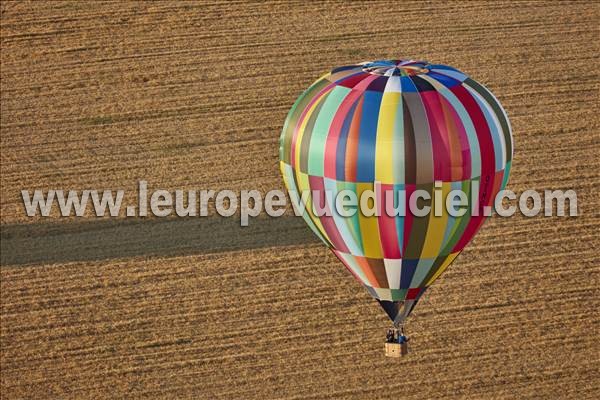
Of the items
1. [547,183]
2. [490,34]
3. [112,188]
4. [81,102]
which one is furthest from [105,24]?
[547,183]

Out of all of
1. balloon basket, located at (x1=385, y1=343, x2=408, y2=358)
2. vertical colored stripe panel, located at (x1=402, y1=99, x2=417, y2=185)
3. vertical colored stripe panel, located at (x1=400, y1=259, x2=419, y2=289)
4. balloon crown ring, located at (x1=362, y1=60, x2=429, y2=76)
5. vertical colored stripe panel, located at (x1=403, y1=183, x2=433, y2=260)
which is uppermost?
balloon crown ring, located at (x1=362, y1=60, x2=429, y2=76)

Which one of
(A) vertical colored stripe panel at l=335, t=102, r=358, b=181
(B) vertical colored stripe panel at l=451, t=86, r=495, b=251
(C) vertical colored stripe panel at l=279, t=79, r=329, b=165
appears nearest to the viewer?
(A) vertical colored stripe panel at l=335, t=102, r=358, b=181

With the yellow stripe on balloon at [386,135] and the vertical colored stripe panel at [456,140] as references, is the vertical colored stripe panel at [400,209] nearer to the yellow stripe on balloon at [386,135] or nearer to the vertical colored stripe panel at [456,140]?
the yellow stripe on balloon at [386,135]

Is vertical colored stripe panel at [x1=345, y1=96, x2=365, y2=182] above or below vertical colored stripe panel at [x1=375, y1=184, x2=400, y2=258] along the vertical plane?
above

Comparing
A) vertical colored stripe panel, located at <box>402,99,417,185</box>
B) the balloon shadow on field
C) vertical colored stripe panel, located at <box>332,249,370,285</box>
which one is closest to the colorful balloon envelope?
vertical colored stripe panel, located at <box>402,99,417,185</box>

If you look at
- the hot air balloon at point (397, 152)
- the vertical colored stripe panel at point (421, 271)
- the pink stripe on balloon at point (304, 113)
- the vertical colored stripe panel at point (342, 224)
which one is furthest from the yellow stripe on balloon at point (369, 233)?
the pink stripe on balloon at point (304, 113)

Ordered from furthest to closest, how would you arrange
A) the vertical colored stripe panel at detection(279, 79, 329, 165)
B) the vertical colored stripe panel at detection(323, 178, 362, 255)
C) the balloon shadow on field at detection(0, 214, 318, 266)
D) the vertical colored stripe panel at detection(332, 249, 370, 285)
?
the balloon shadow on field at detection(0, 214, 318, 266)
the vertical colored stripe panel at detection(332, 249, 370, 285)
the vertical colored stripe panel at detection(279, 79, 329, 165)
the vertical colored stripe panel at detection(323, 178, 362, 255)

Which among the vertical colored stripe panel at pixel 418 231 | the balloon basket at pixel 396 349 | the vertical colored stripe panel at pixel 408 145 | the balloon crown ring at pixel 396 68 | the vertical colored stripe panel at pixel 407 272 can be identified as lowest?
the balloon basket at pixel 396 349

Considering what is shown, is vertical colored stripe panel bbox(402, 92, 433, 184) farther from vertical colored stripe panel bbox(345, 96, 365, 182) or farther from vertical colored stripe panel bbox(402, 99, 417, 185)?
vertical colored stripe panel bbox(345, 96, 365, 182)
